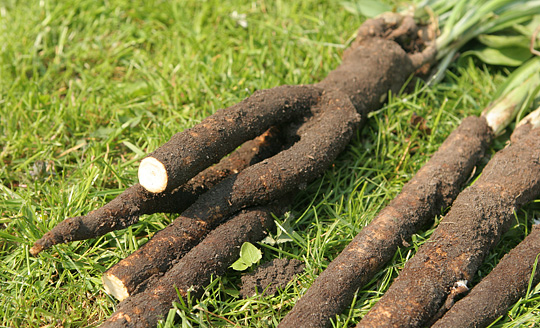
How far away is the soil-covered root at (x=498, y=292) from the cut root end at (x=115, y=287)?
1.26 meters

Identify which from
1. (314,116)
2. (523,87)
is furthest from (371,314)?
(523,87)

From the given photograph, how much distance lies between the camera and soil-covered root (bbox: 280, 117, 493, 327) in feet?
6.24

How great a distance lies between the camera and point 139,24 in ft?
12.2

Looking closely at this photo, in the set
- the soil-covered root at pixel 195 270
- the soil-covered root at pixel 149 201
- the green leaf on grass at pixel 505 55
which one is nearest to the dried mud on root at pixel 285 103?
the soil-covered root at pixel 149 201

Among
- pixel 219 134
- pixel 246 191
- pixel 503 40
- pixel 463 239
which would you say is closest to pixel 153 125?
pixel 219 134

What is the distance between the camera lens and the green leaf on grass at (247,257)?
2.14 metres

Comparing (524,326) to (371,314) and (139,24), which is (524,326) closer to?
(371,314)

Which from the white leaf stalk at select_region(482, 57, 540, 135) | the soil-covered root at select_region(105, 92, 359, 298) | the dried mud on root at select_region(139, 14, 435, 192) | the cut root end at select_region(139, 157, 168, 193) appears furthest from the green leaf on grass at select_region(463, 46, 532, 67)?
the cut root end at select_region(139, 157, 168, 193)

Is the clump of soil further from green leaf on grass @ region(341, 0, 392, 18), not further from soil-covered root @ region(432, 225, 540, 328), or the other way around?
green leaf on grass @ region(341, 0, 392, 18)

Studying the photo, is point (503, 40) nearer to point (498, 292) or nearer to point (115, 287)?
point (498, 292)

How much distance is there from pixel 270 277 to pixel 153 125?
1.28 meters

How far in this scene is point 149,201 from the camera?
2.13m

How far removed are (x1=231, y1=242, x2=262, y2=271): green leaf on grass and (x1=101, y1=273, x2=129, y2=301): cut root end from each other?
1.57 ft

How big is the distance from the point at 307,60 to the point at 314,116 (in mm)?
849
